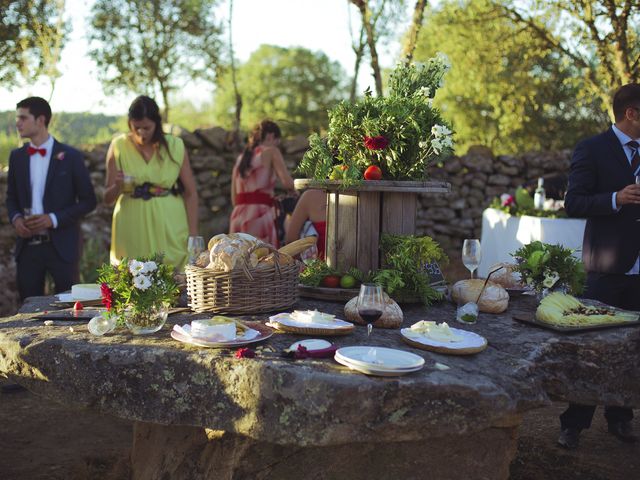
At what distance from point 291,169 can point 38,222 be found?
7.16 m

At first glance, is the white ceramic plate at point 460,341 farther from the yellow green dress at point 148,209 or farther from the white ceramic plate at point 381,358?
the yellow green dress at point 148,209

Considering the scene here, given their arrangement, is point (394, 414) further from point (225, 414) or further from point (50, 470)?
point (50, 470)

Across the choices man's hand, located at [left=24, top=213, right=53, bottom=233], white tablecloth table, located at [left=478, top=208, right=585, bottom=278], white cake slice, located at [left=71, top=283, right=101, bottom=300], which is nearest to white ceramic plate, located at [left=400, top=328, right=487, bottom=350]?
white cake slice, located at [left=71, top=283, right=101, bottom=300]

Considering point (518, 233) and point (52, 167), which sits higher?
point (52, 167)

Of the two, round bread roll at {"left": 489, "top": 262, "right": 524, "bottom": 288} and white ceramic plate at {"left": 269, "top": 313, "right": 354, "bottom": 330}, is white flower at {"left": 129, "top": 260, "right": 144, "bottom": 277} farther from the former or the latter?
round bread roll at {"left": 489, "top": 262, "right": 524, "bottom": 288}

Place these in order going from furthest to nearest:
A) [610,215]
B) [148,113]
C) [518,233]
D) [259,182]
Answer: [518,233] → [259,182] → [148,113] → [610,215]

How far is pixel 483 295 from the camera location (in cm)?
350

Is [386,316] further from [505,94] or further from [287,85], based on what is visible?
[287,85]

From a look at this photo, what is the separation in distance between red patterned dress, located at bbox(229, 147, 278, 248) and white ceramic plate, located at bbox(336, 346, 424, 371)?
15.3 feet

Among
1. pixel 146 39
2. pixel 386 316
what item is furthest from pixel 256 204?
pixel 146 39

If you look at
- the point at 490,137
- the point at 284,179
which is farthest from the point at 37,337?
the point at 490,137

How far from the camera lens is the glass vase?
2.92 m

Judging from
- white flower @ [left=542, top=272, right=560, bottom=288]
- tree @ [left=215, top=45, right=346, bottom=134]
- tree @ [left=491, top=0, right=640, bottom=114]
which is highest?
tree @ [left=215, top=45, right=346, bottom=134]

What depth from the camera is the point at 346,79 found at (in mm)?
43062
